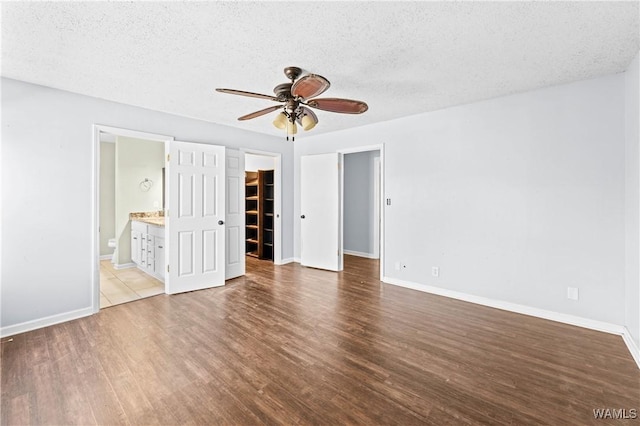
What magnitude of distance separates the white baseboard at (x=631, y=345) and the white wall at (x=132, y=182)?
7058mm

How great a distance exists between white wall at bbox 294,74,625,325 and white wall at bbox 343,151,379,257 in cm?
199

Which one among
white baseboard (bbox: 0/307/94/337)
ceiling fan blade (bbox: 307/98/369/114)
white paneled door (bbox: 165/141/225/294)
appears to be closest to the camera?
ceiling fan blade (bbox: 307/98/369/114)

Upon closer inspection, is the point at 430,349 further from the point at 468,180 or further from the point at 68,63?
the point at 68,63

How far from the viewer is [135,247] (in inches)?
209


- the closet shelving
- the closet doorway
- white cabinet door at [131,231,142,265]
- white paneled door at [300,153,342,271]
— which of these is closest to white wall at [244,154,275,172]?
the closet doorway

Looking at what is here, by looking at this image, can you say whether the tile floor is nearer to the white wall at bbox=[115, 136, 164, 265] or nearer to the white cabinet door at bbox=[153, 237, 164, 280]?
the white cabinet door at bbox=[153, 237, 164, 280]

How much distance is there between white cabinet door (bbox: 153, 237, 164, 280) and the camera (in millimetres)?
4344

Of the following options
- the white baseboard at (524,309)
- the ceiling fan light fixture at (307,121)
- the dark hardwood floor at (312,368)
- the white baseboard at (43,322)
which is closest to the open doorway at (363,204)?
the white baseboard at (524,309)

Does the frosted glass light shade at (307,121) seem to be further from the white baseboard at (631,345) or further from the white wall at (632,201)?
the white baseboard at (631,345)

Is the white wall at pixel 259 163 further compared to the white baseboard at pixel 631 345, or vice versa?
the white wall at pixel 259 163

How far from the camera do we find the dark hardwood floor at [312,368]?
1.74 metres

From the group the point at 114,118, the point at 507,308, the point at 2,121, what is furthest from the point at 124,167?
the point at 507,308

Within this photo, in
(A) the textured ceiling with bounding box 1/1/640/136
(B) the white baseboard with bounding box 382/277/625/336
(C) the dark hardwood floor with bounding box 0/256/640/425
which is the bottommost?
(C) the dark hardwood floor with bounding box 0/256/640/425

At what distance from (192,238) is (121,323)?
1406 mm
